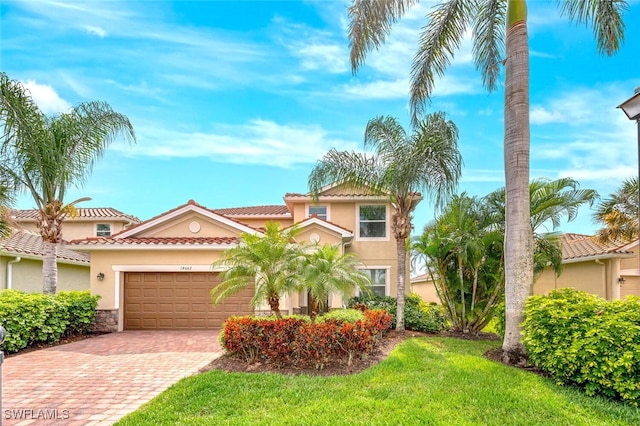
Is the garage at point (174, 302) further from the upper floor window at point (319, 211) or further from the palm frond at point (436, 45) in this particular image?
the palm frond at point (436, 45)

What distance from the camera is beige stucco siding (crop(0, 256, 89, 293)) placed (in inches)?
641

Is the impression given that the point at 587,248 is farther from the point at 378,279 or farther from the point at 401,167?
the point at 401,167

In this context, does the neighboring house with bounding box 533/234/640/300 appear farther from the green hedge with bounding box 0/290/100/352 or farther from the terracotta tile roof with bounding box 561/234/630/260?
the green hedge with bounding box 0/290/100/352

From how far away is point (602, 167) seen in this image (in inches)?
584

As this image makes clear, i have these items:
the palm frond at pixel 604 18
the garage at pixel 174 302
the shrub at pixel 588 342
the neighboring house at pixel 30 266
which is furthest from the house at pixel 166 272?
the shrub at pixel 588 342

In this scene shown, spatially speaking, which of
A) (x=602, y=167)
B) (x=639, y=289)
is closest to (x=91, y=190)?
(x=602, y=167)

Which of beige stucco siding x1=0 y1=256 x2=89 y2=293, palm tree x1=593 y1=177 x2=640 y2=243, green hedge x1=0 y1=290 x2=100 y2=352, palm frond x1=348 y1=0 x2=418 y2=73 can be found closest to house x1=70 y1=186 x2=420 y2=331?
green hedge x1=0 y1=290 x2=100 y2=352

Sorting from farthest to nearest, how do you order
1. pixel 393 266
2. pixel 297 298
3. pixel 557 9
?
pixel 393 266 → pixel 297 298 → pixel 557 9

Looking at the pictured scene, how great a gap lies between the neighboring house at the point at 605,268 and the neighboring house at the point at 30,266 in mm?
21029

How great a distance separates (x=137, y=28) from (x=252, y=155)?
7.41 meters

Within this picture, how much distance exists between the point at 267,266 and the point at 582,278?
16691 millimetres

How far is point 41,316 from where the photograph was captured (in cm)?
1202

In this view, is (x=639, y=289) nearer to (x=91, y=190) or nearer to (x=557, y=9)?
(x=557, y=9)

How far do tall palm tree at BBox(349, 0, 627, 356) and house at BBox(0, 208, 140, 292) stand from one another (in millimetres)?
11920
